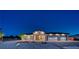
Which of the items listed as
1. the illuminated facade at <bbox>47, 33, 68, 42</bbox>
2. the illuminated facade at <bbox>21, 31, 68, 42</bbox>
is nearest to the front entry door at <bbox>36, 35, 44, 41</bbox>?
the illuminated facade at <bbox>21, 31, 68, 42</bbox>

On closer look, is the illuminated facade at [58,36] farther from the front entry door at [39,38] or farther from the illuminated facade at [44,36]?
the front entry door at [39,38]

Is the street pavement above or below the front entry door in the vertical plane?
below

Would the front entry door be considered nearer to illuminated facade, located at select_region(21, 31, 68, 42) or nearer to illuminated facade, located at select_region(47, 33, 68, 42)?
illuminated facade, located at select_region(21, 31, 68, 42)

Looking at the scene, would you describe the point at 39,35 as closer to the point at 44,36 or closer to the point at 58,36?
the point at 44,36

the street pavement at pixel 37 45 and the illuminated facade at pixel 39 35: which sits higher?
the illuminated facade at pixel 39 35

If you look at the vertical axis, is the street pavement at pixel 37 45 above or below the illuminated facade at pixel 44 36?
below

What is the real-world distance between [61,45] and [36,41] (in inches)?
16.9

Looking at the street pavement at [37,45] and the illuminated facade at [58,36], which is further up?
the illuminated facade at [58,36]

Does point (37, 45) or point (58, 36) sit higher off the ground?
point (58, 36)

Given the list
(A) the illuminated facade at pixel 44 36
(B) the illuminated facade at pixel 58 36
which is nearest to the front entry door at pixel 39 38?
(A) the illuminated facade at pixel 44 36

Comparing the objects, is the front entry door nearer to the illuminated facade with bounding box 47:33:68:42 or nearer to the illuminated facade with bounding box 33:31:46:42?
the illuminated facade with bounding box 33:31:46:42

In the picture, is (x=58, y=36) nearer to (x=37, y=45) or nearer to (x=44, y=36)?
(x=44, y=36)

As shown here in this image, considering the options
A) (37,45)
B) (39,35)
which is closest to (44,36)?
(39,35)
